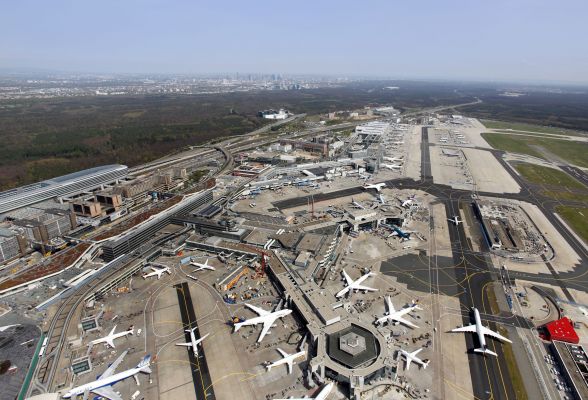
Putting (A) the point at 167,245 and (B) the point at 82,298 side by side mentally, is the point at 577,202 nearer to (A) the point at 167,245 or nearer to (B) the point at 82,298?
(A) the point at 167,245

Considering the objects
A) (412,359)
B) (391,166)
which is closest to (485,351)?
(412,359)

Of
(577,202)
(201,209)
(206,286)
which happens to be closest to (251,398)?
(206,286)

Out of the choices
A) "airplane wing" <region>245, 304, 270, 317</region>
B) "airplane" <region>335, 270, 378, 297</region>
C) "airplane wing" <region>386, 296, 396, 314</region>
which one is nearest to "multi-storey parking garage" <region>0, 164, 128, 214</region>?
"airplane wing" <region>245, 304, 270, 317</region>

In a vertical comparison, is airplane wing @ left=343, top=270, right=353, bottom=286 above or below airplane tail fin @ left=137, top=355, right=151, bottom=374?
above

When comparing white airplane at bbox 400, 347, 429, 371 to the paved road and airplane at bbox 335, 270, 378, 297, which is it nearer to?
A: airplane at bbox 335, 270, 378, 297

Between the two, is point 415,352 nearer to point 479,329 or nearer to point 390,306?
point 390,306
